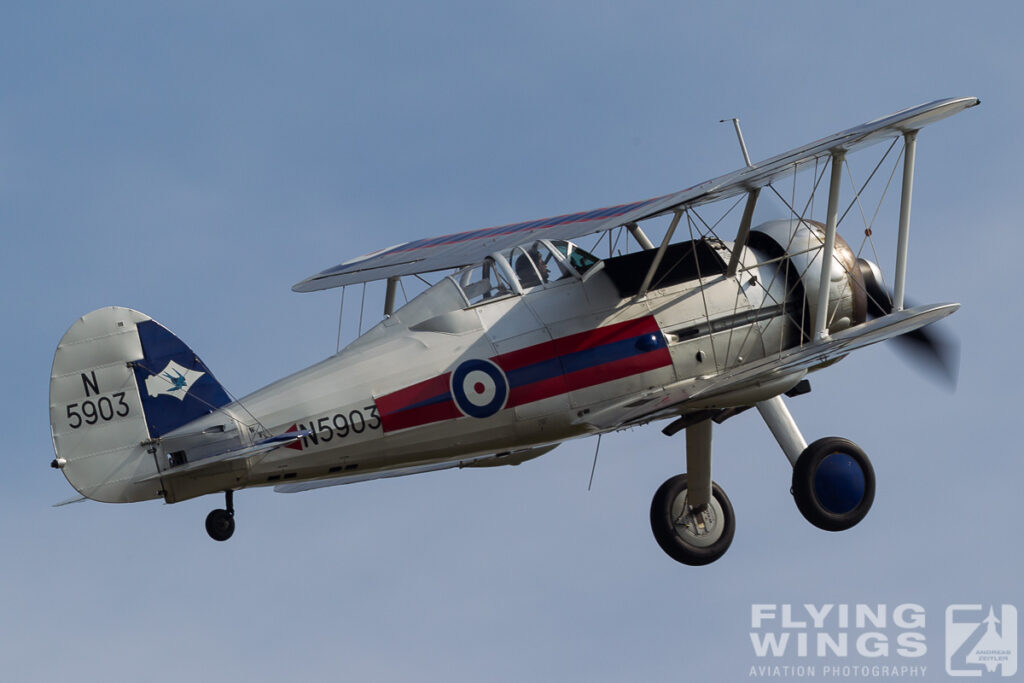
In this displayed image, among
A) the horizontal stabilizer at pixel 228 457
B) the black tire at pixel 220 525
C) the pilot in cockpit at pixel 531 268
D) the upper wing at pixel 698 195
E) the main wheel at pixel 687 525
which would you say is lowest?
the main wheel at pixel 687 525

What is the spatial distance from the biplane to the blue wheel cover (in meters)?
0.01

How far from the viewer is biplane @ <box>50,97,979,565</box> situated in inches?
543

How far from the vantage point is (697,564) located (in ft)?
53.4

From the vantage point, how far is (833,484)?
50.4 feet

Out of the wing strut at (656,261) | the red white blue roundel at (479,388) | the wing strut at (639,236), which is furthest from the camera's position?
the wing strut at (639,236)

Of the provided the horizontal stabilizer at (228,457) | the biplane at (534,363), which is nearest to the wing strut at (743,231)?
the biplane at (534,363)

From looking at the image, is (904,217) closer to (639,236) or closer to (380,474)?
(639,236)

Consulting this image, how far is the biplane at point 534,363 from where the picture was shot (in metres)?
13.8

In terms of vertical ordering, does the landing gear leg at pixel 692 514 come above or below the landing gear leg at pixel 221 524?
below

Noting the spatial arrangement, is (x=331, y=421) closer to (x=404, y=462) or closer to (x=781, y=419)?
(x=404, y=462)

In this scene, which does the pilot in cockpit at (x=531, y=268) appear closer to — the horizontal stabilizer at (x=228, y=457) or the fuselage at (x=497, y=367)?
the fuselage at (x=497, y=367)

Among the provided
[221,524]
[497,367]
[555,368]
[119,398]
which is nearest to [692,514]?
[555,368]

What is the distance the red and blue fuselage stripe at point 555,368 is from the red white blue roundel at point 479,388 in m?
0.04

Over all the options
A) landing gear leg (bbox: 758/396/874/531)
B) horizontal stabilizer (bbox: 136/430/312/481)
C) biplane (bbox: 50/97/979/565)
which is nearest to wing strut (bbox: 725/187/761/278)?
biplane (bbox: 50/97/979/565)
